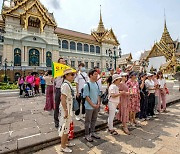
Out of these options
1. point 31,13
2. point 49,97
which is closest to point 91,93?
point 49,97

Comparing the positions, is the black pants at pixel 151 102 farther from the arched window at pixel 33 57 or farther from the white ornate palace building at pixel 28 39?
the arched window at pixel 33 57

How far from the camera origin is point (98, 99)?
11.1 ft

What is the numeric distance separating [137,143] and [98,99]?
4.15 ft

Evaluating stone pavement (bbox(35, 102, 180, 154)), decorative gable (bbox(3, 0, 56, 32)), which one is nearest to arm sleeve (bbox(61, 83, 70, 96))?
stone pavement (bbox(35, 102, 180, 154))

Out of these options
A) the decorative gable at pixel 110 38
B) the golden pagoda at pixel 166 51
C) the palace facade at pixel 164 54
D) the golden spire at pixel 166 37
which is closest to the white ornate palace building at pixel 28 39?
the decorative gable at pixel 110 38

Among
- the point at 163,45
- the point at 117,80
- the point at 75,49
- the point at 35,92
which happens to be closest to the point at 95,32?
the point at 75,49

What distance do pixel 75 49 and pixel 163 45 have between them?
26065 mm

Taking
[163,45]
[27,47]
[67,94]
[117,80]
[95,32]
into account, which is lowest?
[67,94]

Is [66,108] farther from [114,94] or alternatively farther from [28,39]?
[28,39]

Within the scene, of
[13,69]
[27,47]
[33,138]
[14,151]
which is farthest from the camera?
[27,47]

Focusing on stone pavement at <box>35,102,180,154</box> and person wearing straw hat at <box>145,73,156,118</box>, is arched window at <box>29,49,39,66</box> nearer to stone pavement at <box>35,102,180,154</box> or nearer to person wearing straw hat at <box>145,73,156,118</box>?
person wearing straw hat at <box>145,73,156,118</box>

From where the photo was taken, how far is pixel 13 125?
13.1ft

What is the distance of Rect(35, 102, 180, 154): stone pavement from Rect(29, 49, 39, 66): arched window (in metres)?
25.8

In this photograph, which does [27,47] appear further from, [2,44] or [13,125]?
[13,125]
